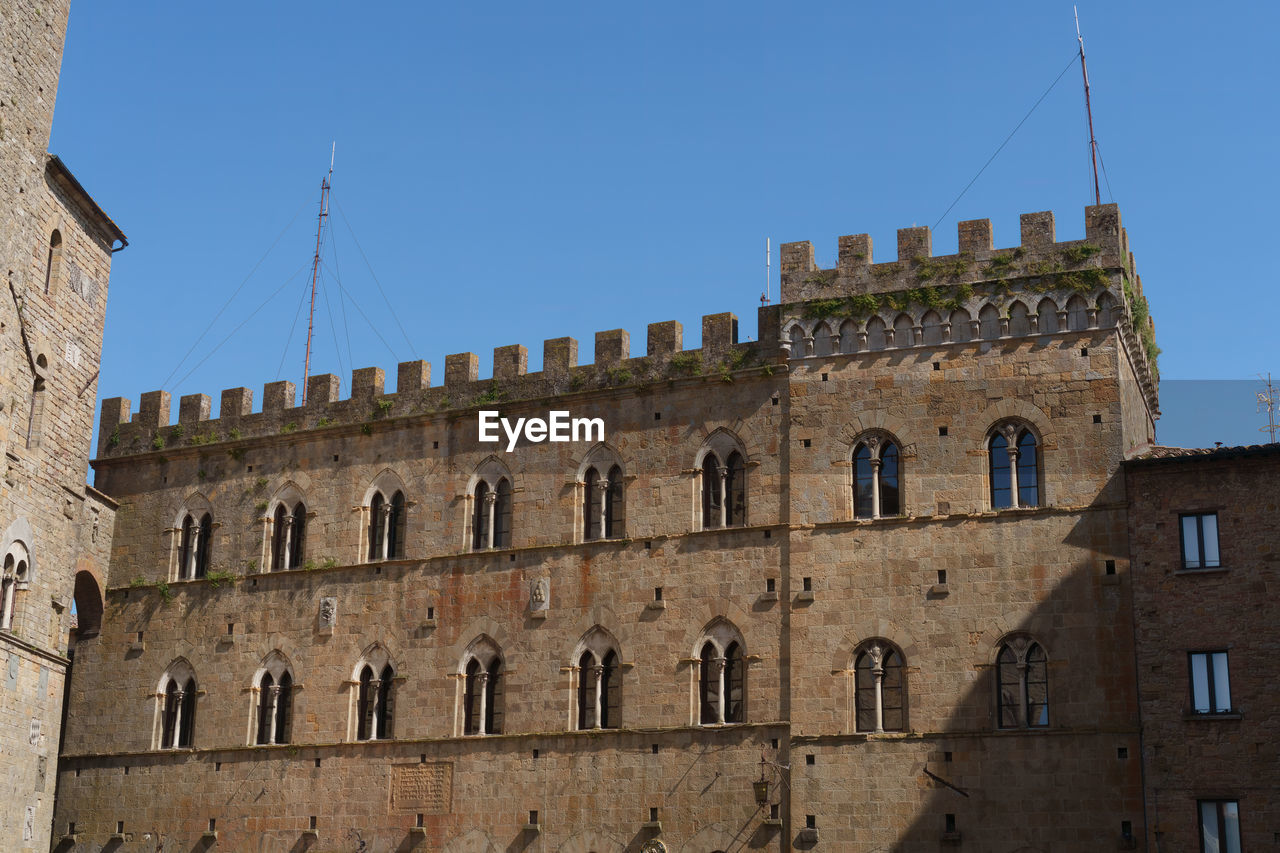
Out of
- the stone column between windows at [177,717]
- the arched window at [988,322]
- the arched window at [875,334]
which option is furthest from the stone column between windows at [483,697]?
the arched window at [988,322]

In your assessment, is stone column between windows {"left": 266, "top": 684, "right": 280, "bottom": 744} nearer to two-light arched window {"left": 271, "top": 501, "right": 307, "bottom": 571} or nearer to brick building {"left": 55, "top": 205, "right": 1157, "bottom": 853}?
brick building {"left": 55, "top": 205, "right": 1157, "bottom": 853}

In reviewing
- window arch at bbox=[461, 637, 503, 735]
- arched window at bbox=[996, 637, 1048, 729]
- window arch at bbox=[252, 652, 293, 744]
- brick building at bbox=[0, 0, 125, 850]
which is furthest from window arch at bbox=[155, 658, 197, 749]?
arched window at bbox=[996, 637, 1048, 729]

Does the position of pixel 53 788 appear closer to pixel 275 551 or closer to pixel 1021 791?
pixel 275 551

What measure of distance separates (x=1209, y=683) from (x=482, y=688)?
42.4 ft

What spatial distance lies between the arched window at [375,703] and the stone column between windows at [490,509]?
310 centimetres

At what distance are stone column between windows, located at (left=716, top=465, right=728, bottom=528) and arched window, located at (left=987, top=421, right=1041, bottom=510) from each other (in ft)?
15.8

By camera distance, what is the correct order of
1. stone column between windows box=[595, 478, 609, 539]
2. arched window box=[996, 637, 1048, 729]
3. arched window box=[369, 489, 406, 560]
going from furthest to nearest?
arched window box=[369, 489, 406, 560] → stone column between windows box=[595, 478, 609, 539] → arched window box=[996, 637, 1048, 729]

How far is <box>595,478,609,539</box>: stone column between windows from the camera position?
28719 mm

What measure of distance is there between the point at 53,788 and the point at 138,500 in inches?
261

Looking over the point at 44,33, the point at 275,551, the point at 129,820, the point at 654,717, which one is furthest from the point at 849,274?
the point at 129,820

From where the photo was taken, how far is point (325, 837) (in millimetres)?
28922

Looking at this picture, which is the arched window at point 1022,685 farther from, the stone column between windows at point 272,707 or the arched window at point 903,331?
the stone column between windows at point 272,707

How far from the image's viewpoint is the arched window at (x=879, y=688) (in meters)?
25.6

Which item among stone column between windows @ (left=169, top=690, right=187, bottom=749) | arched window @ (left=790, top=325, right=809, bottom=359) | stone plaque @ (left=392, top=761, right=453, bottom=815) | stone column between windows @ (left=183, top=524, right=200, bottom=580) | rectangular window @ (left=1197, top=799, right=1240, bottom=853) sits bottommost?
rectangular window @ (left=1197, top=799, right=1240, bottom=853)
